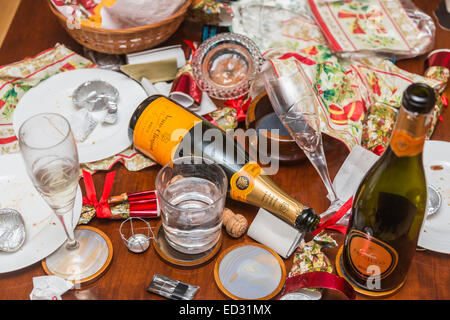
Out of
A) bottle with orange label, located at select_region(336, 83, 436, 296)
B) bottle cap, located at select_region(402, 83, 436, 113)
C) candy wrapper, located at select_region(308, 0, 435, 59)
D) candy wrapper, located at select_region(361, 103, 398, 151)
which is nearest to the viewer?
bottle cap, located at select_region(402, 83, 436, 113)

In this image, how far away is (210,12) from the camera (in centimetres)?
99

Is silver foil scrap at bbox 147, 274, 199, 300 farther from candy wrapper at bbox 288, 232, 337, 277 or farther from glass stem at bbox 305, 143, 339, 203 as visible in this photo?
glass stem at bbox 305, 143, 339, 203

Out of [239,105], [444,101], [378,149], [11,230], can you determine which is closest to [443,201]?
[378,149]

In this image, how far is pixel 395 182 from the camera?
60 cm

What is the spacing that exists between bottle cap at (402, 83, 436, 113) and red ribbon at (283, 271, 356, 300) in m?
0.25

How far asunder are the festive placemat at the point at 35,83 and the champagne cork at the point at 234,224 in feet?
0.54

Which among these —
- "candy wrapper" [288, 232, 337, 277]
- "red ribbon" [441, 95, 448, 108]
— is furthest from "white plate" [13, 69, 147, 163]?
"red ribbon" [441, 95, 448, 108]

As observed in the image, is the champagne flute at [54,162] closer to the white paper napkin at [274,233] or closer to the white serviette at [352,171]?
the white paper napkin at [274,233]

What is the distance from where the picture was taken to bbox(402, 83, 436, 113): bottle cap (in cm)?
47

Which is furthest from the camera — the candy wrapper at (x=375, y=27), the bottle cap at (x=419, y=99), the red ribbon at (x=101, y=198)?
the candy wrapper at (x=375, y=27)

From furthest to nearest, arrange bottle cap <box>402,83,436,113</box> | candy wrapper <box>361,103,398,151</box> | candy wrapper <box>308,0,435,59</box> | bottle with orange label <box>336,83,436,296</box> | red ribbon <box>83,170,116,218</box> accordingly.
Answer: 1. candy wrapper <box>308,0,435,59</box>
2. candy wrapper <box>361,103,398,151</box>
3. red ribbon <box>83,170,116,218</box>
4. bottle with orange label <box>336,83,436,296</box>
5. bottle cap <box>402,83,436,113</box>

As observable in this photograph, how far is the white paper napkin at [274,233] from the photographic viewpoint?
68 centimetres

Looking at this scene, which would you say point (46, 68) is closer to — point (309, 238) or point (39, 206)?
point (39, 206)

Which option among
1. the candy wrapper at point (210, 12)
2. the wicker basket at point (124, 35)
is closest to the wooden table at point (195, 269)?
the wicker basket at point (124, 35)
